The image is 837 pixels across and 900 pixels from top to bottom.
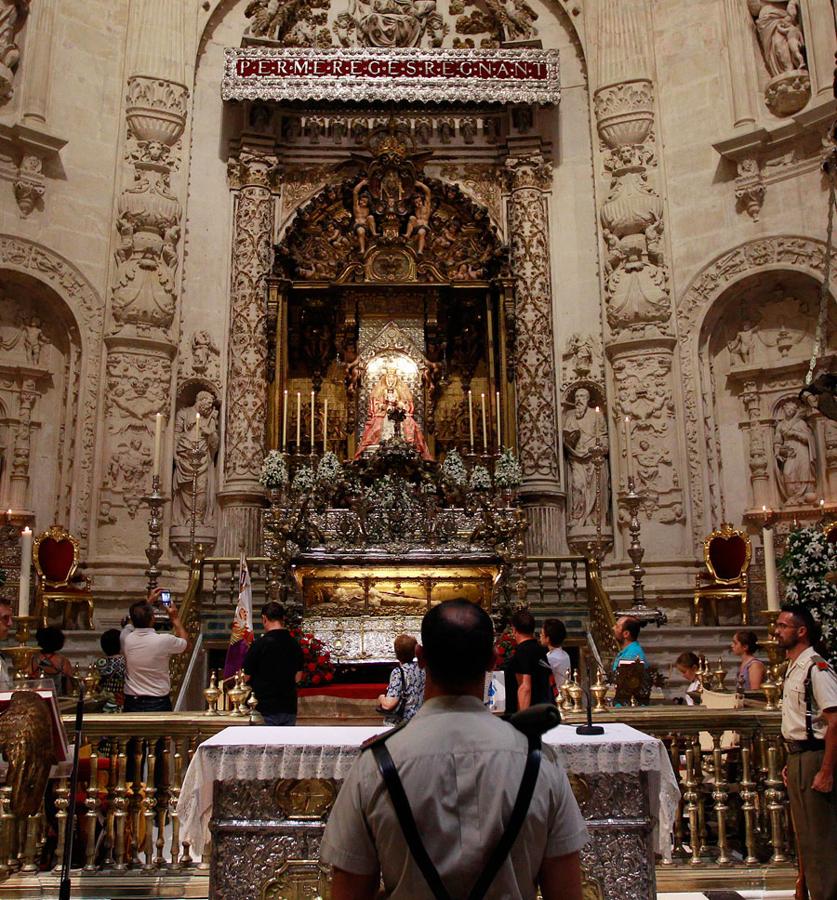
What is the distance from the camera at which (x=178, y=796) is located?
537cm

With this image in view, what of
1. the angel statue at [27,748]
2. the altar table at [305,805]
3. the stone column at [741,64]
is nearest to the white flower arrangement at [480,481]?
the stone column at [741,64]

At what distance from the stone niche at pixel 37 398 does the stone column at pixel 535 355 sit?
743 cm

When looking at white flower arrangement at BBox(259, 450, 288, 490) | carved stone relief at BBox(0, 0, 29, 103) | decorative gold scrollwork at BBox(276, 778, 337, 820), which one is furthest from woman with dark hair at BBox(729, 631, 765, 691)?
carved stone relief at BBox(0, 0, 29, 103)

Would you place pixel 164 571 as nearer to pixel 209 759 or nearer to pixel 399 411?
pixel 399 411

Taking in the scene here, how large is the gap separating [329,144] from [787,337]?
9.09 m

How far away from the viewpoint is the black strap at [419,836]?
1.97 metres

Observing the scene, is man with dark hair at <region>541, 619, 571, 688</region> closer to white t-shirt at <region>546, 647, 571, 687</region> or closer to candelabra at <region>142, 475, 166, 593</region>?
white t-shirt at <region>546, 647, 571, 687</region>

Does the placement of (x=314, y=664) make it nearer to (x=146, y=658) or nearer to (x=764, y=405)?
(x=146, y=658)

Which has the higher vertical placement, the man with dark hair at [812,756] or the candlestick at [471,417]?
the candlestick at [471,417]

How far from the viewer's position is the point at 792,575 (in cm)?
884

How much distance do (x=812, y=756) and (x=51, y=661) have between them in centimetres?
604

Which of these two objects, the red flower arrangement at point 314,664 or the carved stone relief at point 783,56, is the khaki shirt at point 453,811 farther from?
the carved stone relief at point 783,56

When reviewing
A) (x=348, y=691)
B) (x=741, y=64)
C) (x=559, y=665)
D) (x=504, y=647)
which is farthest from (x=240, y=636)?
(x=741, y=64)

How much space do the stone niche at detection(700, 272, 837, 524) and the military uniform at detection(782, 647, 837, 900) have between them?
9400 mm
